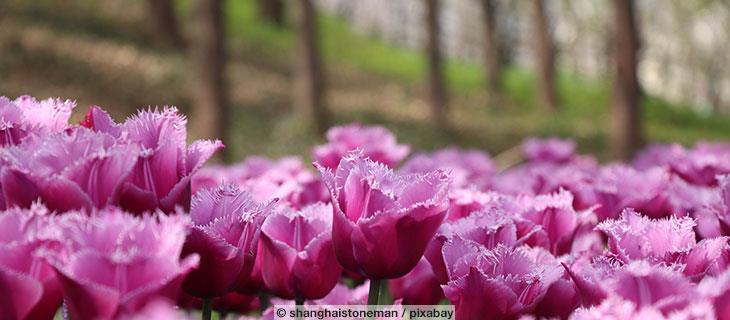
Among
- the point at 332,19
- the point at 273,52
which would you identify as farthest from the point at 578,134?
the point at 332,19

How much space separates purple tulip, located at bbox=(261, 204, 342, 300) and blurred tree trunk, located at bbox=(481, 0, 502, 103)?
26684mm

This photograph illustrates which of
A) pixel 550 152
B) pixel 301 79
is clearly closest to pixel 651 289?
pixel 550 152

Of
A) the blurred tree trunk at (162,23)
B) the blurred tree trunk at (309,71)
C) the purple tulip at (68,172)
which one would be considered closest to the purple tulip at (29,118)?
the purple tulip at (68,172)

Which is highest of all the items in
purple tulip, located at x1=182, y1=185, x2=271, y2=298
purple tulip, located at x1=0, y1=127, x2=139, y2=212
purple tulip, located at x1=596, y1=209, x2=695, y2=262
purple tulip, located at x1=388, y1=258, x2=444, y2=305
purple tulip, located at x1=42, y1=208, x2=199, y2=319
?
purple tulip, located at x1=0, y1=127, x2=139, y2=212

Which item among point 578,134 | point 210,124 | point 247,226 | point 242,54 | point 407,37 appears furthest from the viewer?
point 407,37

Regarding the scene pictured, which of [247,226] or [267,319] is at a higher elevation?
[247,226]

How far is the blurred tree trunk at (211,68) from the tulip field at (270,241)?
41.1 feet

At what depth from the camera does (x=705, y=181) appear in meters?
3.42

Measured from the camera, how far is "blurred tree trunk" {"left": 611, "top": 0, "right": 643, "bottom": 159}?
13742mm

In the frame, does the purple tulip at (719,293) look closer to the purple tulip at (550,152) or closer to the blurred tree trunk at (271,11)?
the purple tulip at (550,152)

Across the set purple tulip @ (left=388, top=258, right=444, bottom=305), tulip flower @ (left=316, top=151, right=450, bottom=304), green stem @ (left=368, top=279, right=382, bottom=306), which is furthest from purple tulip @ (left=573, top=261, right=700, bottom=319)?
purple tulip @ (left=388, top=258, right=444, bottom=305)

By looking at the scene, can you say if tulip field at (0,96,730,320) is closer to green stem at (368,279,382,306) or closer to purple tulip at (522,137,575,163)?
green stem at (368,279,382,306)

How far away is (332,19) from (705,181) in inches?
1386

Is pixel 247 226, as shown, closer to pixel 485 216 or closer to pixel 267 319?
pixel 267 319
